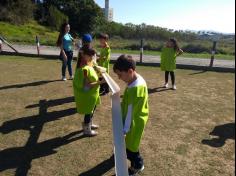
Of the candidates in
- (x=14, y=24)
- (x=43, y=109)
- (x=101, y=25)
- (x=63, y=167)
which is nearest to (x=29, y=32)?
(x=14, y=24)

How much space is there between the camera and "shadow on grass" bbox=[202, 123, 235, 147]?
528 cm

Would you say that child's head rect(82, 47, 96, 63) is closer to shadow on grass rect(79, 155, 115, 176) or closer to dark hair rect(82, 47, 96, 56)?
dark hair rect(82, 47, 96, 56)

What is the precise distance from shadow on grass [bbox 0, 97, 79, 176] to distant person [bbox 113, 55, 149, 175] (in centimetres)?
157

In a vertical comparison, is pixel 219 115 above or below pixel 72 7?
below

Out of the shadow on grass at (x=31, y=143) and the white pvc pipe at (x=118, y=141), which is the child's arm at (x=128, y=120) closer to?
the white pvc pipe at (x=118, y=141)

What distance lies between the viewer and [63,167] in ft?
14.3

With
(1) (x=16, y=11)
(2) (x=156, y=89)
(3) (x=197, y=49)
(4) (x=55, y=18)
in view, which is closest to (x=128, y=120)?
(2) (x=156, y=89)

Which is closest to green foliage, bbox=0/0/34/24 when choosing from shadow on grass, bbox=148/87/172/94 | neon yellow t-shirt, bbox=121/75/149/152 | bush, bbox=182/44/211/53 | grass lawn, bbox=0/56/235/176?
bush, bbox=182/44/211/53

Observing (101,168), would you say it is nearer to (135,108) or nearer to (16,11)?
(135,108)

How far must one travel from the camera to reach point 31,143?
512 centimetres

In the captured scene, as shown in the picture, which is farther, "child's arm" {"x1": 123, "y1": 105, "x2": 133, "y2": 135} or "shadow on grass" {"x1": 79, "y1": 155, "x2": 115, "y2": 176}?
"shadow on grass" {"x1": 79, "y1": 155, "x2": 115, "y2": 176}

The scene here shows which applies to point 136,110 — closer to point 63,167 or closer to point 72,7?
point 63,167

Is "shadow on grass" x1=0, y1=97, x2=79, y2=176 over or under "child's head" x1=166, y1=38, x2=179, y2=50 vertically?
under

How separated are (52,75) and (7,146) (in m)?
6.18
